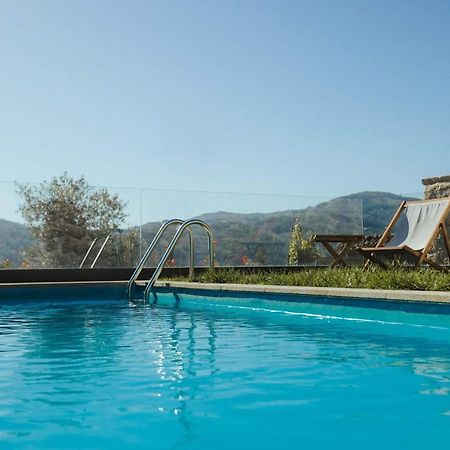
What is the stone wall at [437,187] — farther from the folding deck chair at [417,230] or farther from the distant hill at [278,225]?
the folding deck chair at [417,230]

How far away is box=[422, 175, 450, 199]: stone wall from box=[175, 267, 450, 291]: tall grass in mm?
4990

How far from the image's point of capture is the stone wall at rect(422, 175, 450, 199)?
11.7 m

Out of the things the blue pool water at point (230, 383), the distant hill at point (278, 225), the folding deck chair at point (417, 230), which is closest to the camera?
the blue pool water at point (230, 383)

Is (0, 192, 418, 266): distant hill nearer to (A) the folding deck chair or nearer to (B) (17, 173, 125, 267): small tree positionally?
(B) (17, 173, 125, 267): small tree

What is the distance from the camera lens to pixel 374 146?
16172mm

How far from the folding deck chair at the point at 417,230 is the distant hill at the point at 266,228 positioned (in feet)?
9.70

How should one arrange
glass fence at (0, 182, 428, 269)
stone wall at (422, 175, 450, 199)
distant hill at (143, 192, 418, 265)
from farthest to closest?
1. stone wall at (422, 175, 450, 199)
2. distant hill at (143, 192, 418, 265)
3. glass fence at (0, 182, 428, 269)

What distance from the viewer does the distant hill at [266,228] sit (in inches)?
413

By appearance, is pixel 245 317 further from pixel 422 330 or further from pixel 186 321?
pixel 422 330

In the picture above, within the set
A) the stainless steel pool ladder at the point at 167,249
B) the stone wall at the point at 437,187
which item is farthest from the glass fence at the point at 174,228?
the stainless steel pool ladder at the point at 167,249

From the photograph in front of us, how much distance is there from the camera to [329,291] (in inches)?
239

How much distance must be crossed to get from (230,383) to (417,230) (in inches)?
237

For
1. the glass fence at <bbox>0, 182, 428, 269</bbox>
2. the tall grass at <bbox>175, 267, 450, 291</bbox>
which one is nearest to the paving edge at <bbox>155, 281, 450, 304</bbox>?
the tall grass at <bbox>175, 267, 450, 291</bbox>

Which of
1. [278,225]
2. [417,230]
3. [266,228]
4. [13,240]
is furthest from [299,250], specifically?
[13,240]
